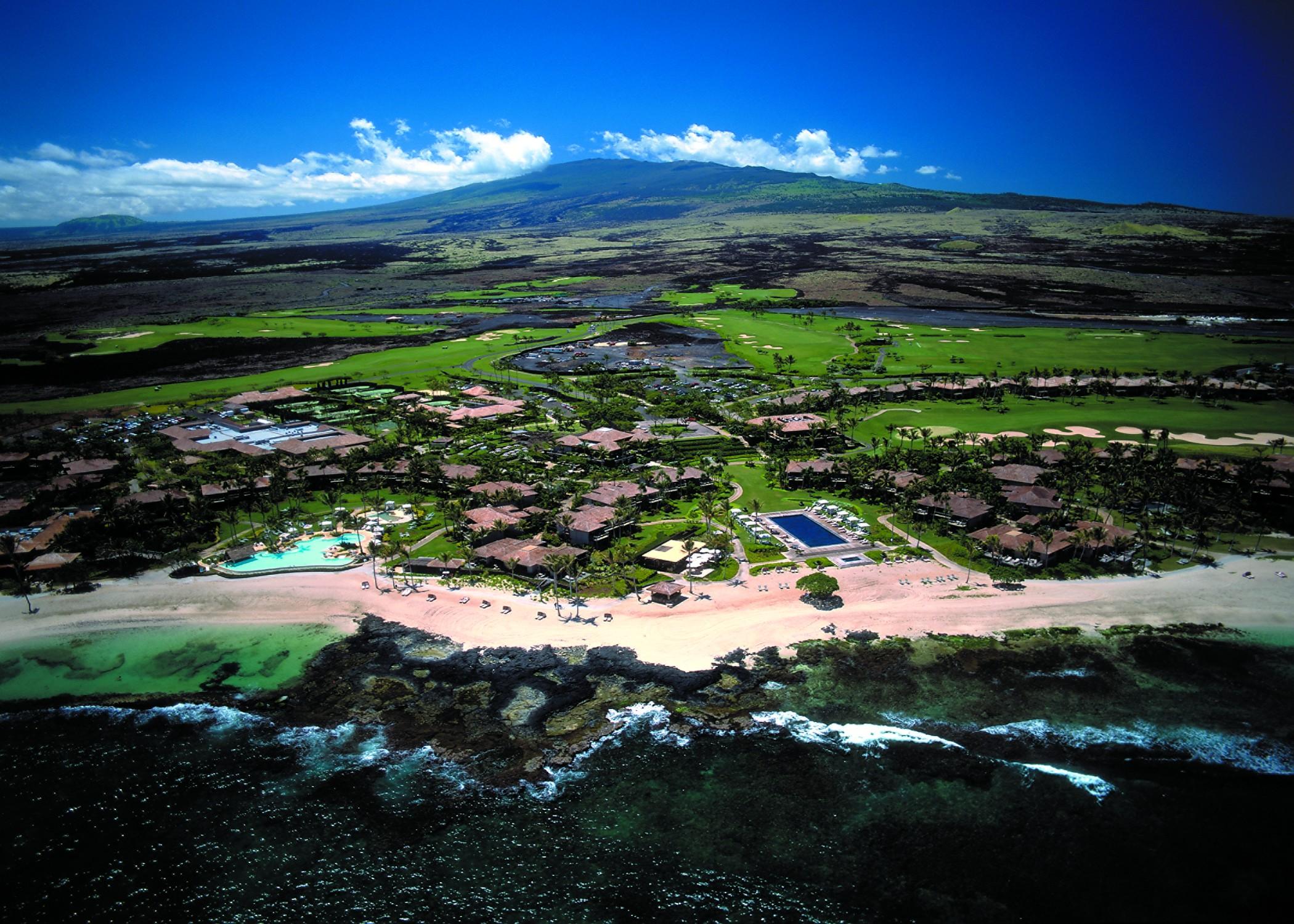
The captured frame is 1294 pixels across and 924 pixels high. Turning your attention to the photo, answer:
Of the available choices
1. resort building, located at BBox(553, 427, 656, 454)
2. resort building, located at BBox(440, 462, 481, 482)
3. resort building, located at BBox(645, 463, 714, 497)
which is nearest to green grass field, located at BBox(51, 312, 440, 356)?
resort building, located at BBox(553, 427, 656, 454)

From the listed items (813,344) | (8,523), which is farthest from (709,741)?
(813,344)

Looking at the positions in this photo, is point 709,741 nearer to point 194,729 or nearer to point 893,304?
point 194,729

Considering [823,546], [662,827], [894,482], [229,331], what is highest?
[229,331]

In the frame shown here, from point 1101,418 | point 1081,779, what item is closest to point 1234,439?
point 1101,418

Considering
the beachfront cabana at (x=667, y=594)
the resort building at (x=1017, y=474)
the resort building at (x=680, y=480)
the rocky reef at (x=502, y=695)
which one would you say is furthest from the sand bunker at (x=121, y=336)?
the resort building at (x=1017, y=474)

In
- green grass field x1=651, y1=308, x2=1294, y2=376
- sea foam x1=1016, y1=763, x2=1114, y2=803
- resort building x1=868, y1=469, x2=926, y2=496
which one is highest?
green grass field x1=651, y1=308, x2=1294, y2=376

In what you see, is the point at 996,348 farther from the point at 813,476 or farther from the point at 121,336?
the point at 121,336

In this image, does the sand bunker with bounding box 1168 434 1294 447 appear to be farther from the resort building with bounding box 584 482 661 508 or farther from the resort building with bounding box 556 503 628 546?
the resort building with bounding box 556 503 628 546
